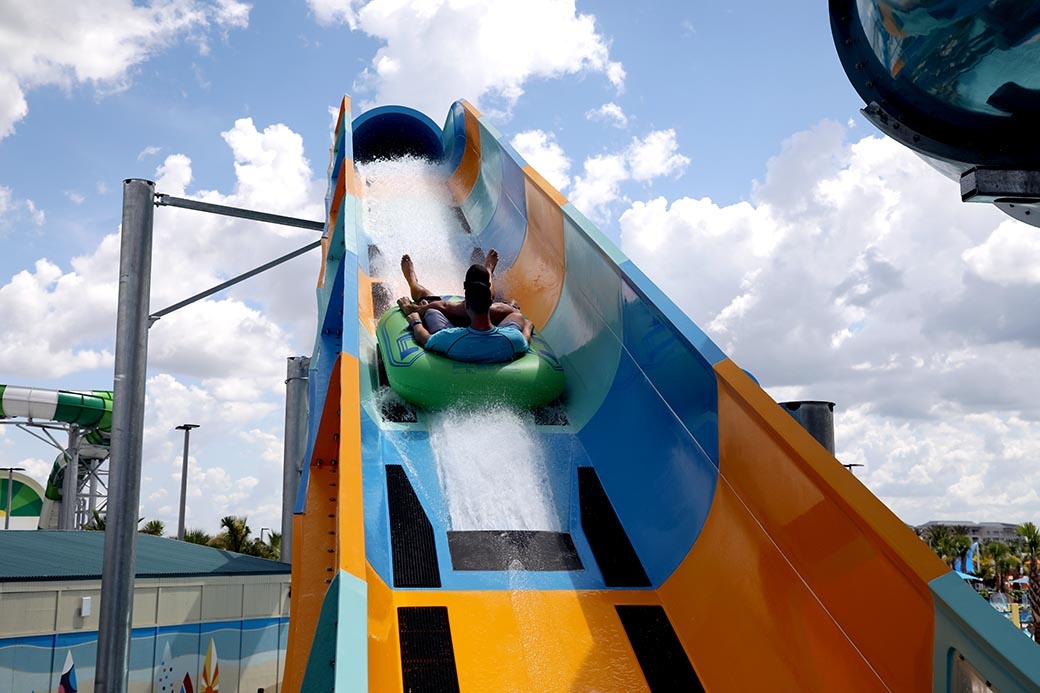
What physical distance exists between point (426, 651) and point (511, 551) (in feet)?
2.94

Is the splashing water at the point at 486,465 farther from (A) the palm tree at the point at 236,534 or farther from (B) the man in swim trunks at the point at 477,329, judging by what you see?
(A) the palm tree at the point at 236,534

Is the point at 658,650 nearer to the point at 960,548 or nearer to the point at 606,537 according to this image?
the point at 606,537

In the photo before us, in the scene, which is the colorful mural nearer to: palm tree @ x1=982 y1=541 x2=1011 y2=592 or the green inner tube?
the green inner tube

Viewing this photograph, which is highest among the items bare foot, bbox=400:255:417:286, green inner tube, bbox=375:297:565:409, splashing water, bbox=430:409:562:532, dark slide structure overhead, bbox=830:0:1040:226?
dark slide structure overhead, bbox=830:0:1040:226

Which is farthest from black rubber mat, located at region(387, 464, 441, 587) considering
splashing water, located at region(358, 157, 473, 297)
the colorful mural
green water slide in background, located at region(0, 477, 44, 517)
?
green water slide in background, located at region(0, 477, 44, 517)

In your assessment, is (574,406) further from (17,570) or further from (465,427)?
(17,570)

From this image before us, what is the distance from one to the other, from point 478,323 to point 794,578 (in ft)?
10.1

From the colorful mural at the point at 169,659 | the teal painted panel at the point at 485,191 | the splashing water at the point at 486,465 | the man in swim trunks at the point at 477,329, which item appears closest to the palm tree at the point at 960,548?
the colorful mural at the point at 169,659

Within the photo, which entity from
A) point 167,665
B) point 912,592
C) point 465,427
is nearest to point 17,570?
point 167,665

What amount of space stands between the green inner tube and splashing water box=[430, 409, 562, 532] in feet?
0.40

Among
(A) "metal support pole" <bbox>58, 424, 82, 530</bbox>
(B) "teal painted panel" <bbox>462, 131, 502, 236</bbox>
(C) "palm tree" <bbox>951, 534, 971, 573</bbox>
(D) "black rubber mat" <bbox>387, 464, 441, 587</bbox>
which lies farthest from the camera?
(C) "palm tree" <bbox>951, 534, 971, 573</bbox>

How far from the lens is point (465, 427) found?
5777 mm

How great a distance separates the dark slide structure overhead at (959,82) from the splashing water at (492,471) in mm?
2600

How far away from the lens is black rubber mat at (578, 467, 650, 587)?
4680 mm
